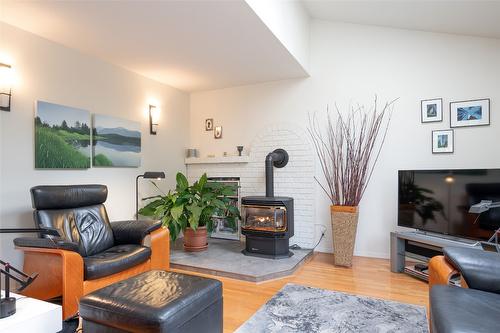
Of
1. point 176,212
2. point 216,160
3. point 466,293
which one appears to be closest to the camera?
point 466,293

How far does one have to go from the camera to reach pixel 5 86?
2484 mm

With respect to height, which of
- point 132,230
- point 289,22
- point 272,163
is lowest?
point 132,230

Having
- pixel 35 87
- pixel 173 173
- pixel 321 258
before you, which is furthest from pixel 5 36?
pixel 321 258

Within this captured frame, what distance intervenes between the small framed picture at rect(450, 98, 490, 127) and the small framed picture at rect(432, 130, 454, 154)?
0.11 m

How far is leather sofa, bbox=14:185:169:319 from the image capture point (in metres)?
2.00

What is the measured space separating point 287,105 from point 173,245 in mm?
2496

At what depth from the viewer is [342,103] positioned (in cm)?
379

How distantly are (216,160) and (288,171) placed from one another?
3.65 feet

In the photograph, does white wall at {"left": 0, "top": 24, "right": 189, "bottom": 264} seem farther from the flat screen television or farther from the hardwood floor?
the flat screen television

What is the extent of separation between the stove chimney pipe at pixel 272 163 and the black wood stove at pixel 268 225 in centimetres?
18

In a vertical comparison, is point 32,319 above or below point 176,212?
below

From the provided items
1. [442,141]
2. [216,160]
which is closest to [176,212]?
[216,160]

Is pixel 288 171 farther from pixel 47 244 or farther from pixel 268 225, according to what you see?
pixel 47 244

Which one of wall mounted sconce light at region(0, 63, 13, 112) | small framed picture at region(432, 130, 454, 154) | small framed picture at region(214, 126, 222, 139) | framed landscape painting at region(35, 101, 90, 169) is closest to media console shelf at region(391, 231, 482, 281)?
small framed picture at region(432, 130, 454, 154)
